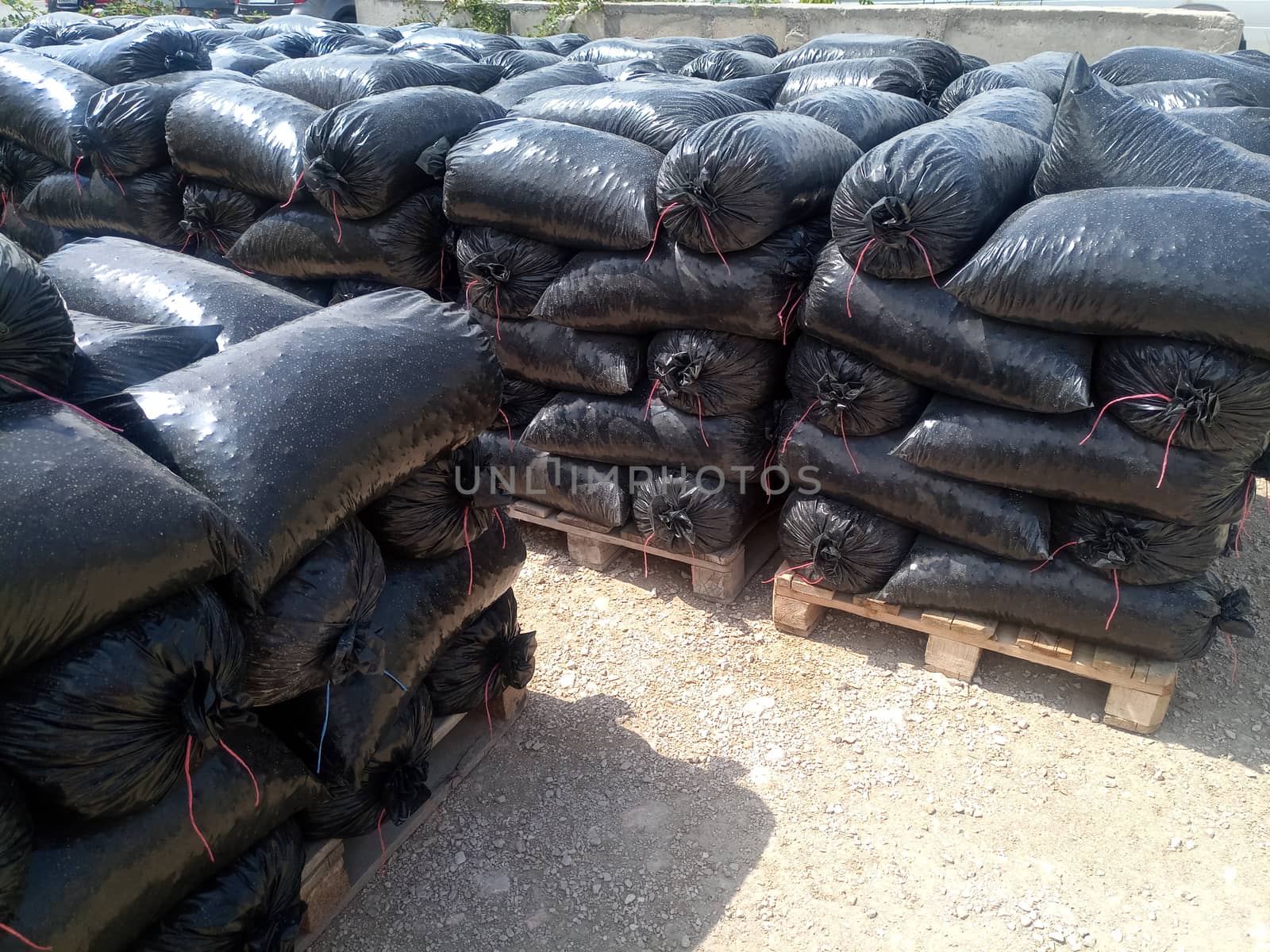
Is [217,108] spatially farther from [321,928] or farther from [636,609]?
[321,928]

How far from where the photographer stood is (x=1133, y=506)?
251 centimetres

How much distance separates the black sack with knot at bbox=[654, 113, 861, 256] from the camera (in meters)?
2.71

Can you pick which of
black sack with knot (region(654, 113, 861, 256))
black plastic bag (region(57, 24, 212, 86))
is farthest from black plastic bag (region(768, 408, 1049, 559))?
black plastic bag (region(57, 24, 212, 86))

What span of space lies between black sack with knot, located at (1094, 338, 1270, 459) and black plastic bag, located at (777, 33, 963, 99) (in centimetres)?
253

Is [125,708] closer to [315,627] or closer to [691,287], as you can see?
→ [315,627]

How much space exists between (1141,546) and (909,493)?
0.68 meters

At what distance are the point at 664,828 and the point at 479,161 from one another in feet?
7.81

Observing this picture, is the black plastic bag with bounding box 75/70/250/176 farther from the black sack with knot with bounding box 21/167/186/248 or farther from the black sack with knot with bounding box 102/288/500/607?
the black sack with knot with bounding box 102/288/500/607

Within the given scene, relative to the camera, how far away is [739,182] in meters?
2.70

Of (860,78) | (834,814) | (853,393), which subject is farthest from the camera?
Result: (860,78)

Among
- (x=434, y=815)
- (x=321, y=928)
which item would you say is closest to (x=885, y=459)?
(x=434, y=815)

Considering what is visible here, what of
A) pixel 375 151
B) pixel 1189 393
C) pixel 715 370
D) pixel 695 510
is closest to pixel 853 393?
pixel 715 370

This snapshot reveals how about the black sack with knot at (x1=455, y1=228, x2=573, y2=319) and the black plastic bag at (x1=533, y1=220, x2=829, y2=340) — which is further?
the black sack with knot at (x1=455, y1=228, x2=573, y2=319)

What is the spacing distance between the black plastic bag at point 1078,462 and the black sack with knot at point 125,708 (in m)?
2.09
